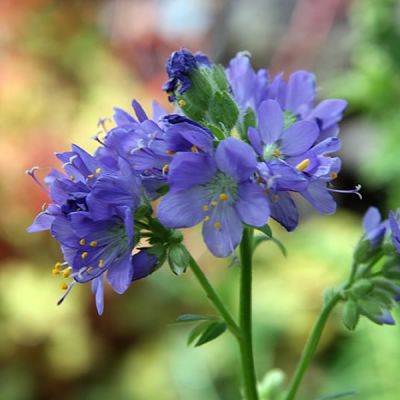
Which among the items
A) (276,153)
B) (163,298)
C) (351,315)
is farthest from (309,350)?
(163,298)

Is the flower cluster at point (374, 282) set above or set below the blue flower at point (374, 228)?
below

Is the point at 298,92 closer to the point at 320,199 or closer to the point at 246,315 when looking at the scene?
the point at 320,199

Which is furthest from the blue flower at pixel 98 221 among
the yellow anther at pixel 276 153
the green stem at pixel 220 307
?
the yellow anther at pixel 276 153

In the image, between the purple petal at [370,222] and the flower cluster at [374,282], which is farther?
the purple petal at [370,222]

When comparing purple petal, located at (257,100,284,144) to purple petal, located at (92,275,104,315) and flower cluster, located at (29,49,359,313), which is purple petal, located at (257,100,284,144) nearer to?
flower cluster, located at (29,49,359,313)

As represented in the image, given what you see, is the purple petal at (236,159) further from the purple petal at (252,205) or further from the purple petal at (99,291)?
the purple petal at (99,291)

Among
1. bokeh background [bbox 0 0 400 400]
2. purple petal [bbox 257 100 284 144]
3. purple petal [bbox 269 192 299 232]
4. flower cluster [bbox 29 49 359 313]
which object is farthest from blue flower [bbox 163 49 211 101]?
bokeh background [bbox 0 0 400 400]

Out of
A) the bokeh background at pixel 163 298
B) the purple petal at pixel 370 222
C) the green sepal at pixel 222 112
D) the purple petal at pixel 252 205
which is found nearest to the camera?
the purple petal at pixel 252 205

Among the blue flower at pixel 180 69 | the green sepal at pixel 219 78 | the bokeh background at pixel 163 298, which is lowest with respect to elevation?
the bokeh background at pixel 163 298
